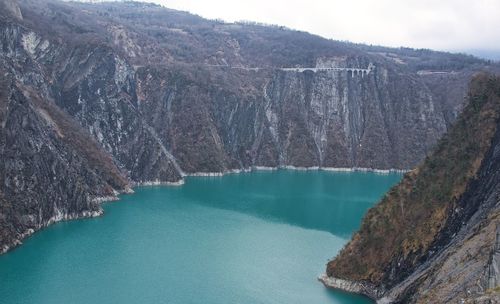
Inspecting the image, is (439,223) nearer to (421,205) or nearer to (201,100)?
(421,205)

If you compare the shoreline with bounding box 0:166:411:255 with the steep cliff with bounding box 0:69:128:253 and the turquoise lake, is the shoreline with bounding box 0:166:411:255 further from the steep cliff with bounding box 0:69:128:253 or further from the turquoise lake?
the turquoise lake

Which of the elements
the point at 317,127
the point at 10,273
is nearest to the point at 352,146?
the point at 317,127

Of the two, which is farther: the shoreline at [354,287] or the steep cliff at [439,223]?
the shoreline at [354,287]

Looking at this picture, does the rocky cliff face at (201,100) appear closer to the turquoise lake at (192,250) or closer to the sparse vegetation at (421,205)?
the turquoise lake at (192,250)

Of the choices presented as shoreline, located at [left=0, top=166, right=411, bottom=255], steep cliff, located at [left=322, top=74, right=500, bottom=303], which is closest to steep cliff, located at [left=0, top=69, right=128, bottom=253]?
shoreline, located at [left=0, top=166, right=411, bottom=255]

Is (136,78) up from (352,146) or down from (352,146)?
up

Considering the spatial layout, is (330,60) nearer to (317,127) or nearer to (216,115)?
(317,127)

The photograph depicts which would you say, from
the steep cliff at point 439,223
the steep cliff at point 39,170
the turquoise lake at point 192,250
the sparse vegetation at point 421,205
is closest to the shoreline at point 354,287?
the steep cliff at point 439,223
